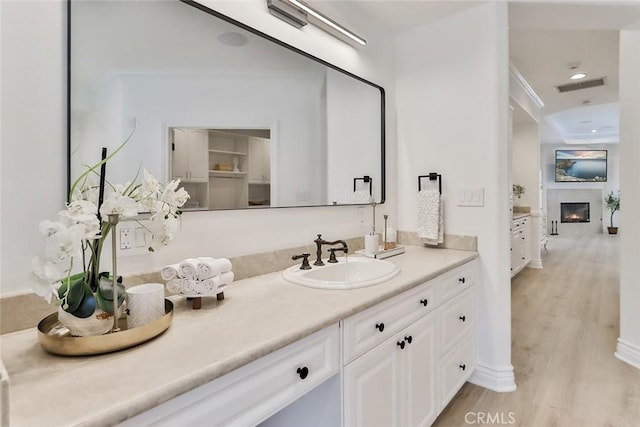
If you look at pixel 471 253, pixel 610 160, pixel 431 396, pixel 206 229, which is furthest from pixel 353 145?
pixel 610 160

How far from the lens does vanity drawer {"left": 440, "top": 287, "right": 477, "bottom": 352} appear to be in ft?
5.54

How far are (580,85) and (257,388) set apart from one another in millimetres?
5332

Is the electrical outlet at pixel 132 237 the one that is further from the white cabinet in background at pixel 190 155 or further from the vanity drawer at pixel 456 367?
the vanity drawer at pixel 456 367

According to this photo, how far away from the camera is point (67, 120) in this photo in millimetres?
1036

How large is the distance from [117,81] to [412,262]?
155 centimetres

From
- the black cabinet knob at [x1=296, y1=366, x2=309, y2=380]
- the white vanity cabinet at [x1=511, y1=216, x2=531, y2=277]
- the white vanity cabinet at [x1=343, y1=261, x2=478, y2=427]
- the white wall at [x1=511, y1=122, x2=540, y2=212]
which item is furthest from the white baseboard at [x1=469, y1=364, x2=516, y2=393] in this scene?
the white wall at [x1=511, y1=122, x2=540, y2=212]

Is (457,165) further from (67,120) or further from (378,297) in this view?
(67,120)

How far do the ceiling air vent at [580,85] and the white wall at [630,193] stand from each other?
2.14m

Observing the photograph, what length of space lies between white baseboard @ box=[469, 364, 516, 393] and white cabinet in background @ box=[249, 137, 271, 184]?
5.82ft

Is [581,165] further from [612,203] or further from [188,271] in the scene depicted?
[188,271]

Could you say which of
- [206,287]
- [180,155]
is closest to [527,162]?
[180,155]

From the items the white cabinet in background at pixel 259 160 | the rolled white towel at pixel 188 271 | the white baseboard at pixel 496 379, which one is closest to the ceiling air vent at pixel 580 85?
the white baseboard at pixel 496 379

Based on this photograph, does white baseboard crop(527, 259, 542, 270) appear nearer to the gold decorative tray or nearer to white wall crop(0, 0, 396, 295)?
white wall crop(0, 0, 396, 295)

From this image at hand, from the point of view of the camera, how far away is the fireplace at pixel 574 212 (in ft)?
29.6
